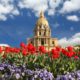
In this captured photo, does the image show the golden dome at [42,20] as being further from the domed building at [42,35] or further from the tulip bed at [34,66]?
the tulip bed at [34,66]

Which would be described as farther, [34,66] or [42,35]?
[42,35]

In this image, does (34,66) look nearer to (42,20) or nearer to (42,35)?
(42,20)

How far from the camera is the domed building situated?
155m

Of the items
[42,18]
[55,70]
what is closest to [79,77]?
[55,70]

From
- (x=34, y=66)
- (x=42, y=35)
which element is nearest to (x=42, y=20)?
(x=42, y=35)

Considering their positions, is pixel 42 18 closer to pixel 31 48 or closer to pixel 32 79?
pixel 31 48

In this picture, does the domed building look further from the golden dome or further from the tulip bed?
the tulip bed

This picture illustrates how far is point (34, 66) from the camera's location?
1399 centimetres

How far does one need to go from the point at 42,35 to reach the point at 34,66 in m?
148

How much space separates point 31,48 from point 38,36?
140686 mm

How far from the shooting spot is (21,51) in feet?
62.2

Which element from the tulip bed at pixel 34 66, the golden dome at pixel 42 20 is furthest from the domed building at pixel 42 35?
the tulip bed at pixel 34 66

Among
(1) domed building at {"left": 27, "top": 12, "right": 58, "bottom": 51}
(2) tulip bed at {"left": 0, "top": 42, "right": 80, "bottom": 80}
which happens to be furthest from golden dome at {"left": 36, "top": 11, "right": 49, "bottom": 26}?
Answer: (2) tulip bed at {"left": 0, "top": 42, "right": 80, "bottom": 80}

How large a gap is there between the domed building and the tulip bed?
133484 mm
